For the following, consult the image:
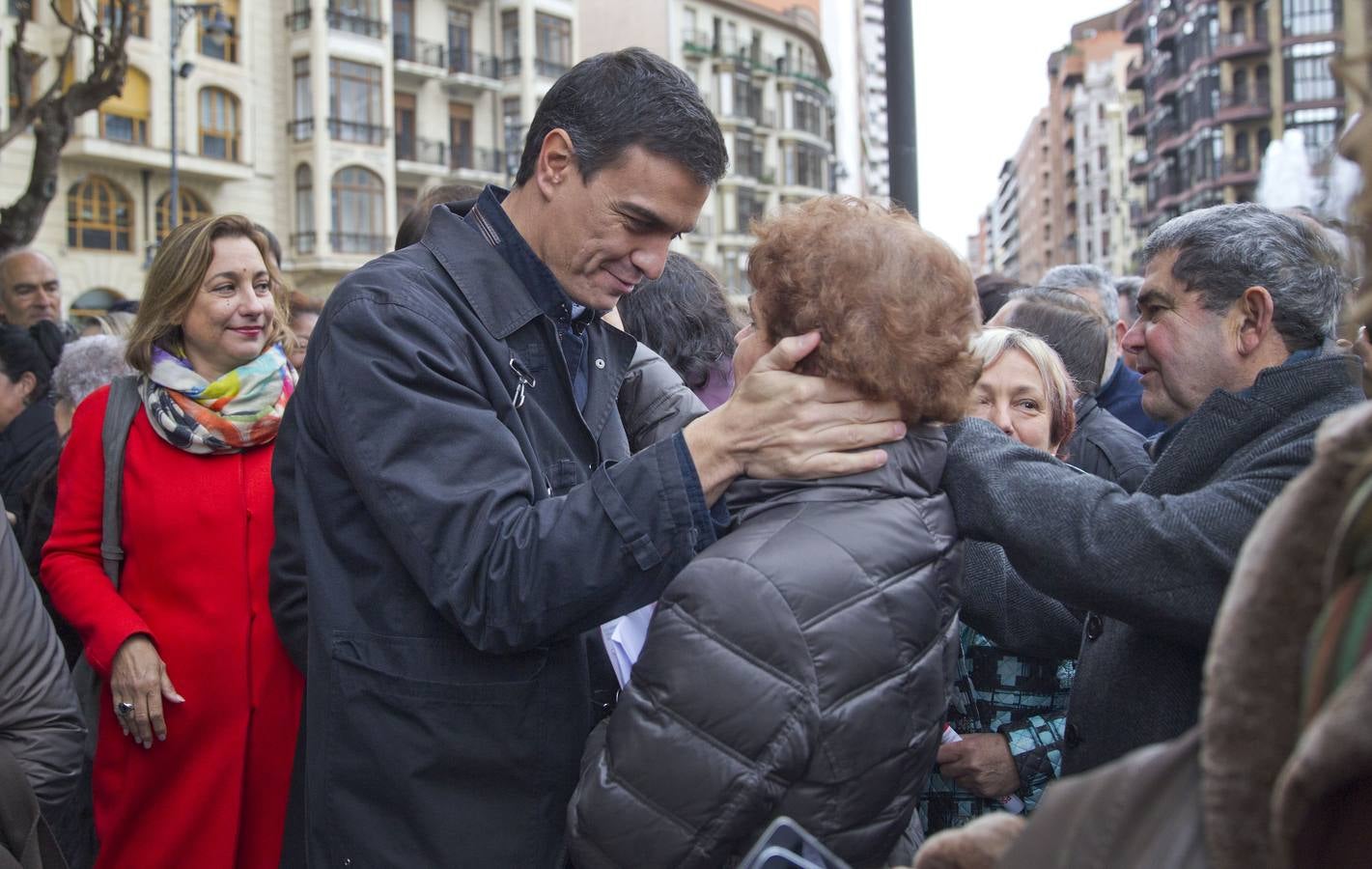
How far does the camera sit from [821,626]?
1679 millimetres

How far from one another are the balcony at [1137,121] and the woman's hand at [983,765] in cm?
8448

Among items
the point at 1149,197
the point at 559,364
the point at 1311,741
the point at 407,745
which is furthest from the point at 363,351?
the point at 1149,197

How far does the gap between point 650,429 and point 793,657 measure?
1228 millimetres

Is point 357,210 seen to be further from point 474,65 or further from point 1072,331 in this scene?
point 1072,331

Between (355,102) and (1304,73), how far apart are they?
5101 centimetres

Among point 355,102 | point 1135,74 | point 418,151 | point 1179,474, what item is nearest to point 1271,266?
point 1179,474

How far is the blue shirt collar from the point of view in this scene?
2.33 m

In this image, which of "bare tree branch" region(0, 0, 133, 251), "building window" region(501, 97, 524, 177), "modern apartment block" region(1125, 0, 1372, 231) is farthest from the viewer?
"modern apartment block" region(1125, 0, 1372, 231)

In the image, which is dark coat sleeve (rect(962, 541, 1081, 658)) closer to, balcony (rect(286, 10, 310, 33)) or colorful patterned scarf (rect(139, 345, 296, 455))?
colorful patterned scarf (rect(139, 345, 296, 455))

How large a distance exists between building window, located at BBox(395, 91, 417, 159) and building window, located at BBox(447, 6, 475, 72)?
1.89m

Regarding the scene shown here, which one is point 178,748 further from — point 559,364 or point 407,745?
point 559,364

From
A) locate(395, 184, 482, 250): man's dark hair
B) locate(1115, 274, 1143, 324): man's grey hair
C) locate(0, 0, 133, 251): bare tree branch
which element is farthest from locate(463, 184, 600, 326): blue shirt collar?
locate(0, 0, 133, 251): bare tree branch

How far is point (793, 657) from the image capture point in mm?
1662

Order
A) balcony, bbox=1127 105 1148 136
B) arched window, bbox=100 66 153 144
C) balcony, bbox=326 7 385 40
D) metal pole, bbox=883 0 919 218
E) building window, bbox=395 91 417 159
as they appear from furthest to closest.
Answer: balcony, bbox=1127 105 1148 136 < building window, bbox=395 91 417 159 < balcony, bbox=326 7 385 40 < arched window, bbox=100 66 153 144 < metal pole, bbox=883 0 919 218
